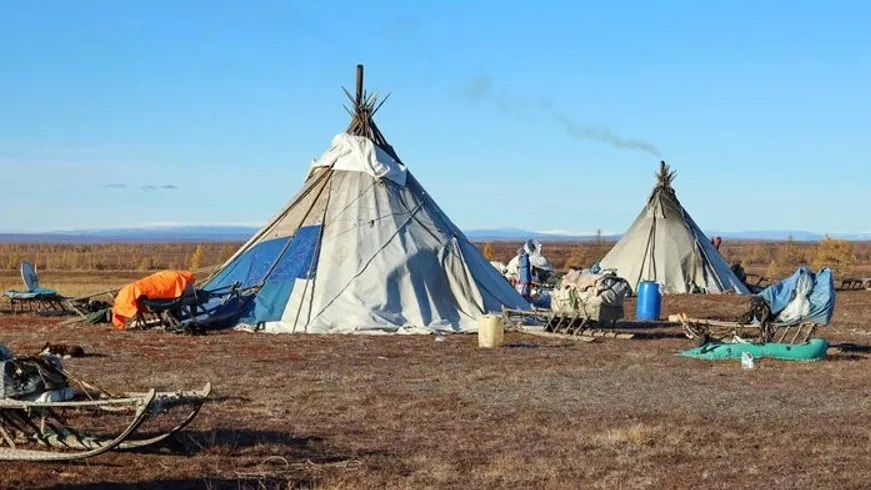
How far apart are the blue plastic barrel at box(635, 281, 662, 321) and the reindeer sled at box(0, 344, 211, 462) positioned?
16573mm

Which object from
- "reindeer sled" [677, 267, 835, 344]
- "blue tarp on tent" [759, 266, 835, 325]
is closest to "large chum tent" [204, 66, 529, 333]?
"reindeer sled" [677, 267, 835, 344]

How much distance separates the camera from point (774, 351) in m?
16.5

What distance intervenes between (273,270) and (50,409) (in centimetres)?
1230

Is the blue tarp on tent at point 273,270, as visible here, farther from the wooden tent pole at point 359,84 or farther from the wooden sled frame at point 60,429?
the wooden sled frame at point 60,429

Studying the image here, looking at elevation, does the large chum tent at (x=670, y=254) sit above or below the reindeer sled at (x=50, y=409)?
above

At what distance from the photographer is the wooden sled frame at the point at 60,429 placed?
27.6 ft

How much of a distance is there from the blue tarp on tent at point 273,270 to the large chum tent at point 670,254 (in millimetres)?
14417

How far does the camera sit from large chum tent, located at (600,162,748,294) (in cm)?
3372

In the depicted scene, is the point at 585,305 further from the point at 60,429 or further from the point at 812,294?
the point at 60,429

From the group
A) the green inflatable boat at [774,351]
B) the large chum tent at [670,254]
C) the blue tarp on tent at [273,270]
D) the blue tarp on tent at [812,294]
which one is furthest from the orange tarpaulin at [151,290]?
the large chum tent at [670,254]

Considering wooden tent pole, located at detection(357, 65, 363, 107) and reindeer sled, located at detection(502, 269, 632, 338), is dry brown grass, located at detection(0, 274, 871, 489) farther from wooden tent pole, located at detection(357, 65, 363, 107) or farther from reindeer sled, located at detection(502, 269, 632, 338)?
wooden tent pole, located at detection(357, 65, 363, 107)

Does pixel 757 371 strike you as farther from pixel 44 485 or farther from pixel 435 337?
pixel 44 485

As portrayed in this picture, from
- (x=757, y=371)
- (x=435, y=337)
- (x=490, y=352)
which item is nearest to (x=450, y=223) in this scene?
(x=435, y=337)

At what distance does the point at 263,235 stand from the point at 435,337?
5264 millimetres
